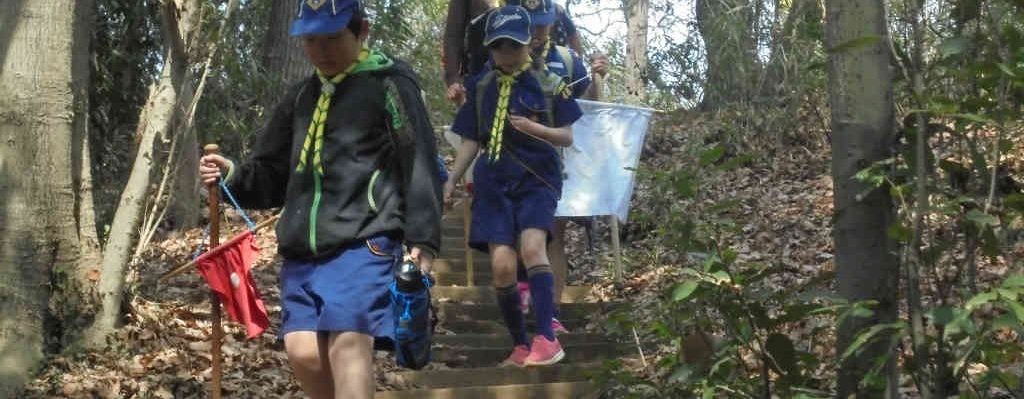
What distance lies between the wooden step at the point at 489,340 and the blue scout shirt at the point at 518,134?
1.19 m

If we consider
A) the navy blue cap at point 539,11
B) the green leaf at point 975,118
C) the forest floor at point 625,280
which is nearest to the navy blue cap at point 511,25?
the navy blue cap at point 539,11

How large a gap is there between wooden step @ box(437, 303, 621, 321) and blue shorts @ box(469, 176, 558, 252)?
1.61 meters

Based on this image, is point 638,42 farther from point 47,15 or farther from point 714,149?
point 714,149

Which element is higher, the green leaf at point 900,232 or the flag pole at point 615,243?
the green leaf at point 900,232

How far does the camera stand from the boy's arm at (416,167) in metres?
4.51

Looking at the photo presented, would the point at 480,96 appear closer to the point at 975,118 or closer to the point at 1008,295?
the point at 975,118

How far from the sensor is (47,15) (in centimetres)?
645

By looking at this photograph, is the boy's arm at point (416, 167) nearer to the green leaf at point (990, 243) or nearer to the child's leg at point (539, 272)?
the green leaf at point (990, 243)

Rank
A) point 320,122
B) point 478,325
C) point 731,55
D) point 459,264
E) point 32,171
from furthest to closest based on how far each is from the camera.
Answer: point 731,55 < point 459,264 < point 478,325 < point 32,171 < point 320,122

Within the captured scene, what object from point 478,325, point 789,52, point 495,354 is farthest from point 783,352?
point 789,52

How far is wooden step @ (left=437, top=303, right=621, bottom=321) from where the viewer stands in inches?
334

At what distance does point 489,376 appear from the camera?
7.02 meters

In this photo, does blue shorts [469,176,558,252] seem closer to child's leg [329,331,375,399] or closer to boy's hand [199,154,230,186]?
boy's hand [199,154,230,186]

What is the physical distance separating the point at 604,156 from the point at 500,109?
2425 millimetres
